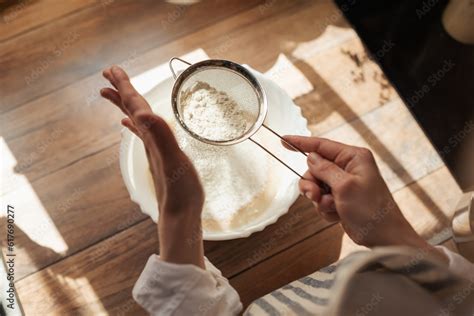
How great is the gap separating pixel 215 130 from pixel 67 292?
1.40 ft

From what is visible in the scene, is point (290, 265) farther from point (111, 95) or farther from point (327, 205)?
point (111, 95)

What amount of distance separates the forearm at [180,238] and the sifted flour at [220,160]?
169 millimetres

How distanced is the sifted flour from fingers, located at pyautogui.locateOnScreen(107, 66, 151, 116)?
14 cm

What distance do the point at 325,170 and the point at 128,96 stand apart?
0.31 meters

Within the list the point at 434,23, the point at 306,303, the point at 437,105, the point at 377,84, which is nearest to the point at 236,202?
the point at 306,303

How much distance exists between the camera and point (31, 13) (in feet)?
3.45

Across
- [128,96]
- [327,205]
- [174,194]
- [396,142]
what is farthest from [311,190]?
[396,142]

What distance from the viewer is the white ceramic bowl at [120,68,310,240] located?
0.80m

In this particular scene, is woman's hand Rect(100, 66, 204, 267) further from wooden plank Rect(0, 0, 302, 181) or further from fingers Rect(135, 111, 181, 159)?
wooden plank Rect(0, 0, 302, 181)

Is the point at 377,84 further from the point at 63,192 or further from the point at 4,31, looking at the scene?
the point at 4,31

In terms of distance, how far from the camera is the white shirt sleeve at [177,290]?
2.09 feet

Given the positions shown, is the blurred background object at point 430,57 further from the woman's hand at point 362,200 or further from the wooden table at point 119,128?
the woman's hand at point 362,200

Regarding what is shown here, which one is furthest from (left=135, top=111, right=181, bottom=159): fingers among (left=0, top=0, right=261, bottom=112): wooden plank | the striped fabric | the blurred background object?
the blurred background object

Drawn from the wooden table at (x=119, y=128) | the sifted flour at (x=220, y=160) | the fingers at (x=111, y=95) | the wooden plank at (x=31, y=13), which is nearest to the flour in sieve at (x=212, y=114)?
the sifted flour at (x=220, y=160)
